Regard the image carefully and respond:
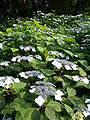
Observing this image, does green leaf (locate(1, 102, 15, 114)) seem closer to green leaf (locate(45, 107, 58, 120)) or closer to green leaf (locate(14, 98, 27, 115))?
green leaf (locate(14, 98, 27, 115))

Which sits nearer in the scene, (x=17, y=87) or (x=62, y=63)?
(x=17, y=87)

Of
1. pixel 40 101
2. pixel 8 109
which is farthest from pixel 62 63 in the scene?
pixel 8 109

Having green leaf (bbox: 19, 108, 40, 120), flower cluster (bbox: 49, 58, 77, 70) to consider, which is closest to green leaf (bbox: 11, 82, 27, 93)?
green leaf (bbox: 19, 108, 40, 120)

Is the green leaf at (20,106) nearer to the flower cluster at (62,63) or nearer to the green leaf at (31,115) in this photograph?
the green leaf at (31,115)

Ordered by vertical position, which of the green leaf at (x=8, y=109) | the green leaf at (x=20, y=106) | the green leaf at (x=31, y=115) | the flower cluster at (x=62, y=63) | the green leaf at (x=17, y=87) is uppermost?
the flower cluster at (x=62, y=63)

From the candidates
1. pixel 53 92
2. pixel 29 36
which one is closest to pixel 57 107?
pixel 53 92

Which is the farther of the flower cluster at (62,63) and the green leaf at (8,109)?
the flower cluster at (62,63)

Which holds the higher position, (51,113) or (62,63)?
(62,63)

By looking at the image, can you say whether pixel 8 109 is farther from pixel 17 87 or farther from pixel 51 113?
pixel 51 113

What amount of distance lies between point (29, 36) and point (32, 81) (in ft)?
2.31

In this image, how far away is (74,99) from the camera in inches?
49.4

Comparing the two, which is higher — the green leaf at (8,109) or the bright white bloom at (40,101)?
the bright white bloom at (40,101)

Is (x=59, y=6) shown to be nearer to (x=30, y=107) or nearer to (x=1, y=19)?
(x=1, y=19)

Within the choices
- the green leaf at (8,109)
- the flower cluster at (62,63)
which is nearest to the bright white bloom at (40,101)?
the green leaf at (8,109)
